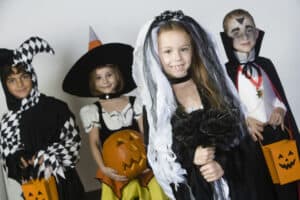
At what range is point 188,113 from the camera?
29.5 inches

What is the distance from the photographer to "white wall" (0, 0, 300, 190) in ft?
3.54

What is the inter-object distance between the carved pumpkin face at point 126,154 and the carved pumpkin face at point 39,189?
126mm

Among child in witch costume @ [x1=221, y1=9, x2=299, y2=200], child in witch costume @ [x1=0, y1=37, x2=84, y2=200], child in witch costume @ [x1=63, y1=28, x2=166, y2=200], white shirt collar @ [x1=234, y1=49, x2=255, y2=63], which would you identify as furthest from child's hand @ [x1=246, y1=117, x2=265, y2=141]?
child in witch costume @ [x1=0, y1=37, x2=84, y2=200]

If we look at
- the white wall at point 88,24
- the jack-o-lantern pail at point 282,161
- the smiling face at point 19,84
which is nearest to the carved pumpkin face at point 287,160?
the jack-o-lantern pail at point 282,161

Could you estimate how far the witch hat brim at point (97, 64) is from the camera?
3.01 feet

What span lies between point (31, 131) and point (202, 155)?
370 mm

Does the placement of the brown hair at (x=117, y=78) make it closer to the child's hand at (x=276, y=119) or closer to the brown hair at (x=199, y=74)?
the brown hair at (x=199, y=74)

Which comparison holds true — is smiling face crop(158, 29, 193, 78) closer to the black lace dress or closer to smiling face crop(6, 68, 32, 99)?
the black lace dress

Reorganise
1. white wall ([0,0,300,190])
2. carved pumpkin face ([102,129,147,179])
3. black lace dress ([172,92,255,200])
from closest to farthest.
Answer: black lace dress ([172,92,255,200]), carved pumpkin face ([102,129,147,179]), white wall ([0,0,300,190])

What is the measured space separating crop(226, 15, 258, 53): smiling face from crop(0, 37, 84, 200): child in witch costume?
390 mm

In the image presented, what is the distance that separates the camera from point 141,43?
0.77 m

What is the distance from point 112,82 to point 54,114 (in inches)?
5.5

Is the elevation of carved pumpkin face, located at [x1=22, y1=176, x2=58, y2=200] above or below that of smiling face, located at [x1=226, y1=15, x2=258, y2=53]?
below

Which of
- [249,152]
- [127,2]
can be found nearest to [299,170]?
[249,152]
